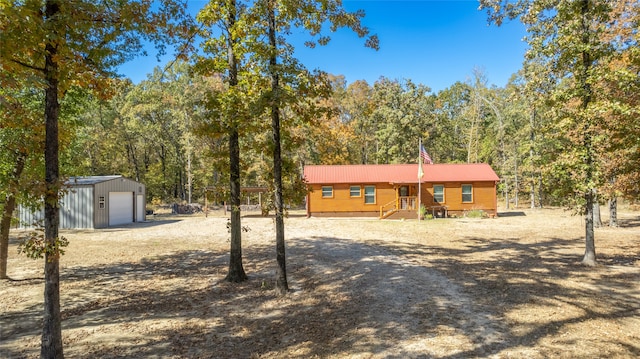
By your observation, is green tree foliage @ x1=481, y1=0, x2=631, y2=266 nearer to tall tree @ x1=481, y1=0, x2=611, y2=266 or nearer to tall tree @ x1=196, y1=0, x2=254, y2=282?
tall tree @ x1=481, y1=0, x2=611, y2=266

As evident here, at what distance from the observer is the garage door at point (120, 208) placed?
77.5 ft

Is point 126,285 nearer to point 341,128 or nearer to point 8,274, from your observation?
point 8,274

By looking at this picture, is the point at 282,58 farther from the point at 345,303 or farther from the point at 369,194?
the point at 369,194

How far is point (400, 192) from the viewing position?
89.2ft

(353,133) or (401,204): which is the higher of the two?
(353,133)

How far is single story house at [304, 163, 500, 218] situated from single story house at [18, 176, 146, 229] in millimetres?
13144

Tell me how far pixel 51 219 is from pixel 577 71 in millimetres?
13158

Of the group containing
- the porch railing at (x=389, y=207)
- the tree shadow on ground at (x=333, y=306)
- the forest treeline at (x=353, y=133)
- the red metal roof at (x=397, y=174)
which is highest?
the forest treeline at (x=353, y=133)

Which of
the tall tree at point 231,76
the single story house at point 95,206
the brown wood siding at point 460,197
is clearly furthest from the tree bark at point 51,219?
the brown wood siding at point 460,197

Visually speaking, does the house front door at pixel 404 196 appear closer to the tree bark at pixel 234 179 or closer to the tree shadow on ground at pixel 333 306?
the tree shadow on ground at pixel 333 306

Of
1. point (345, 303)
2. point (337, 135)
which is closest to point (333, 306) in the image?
point (345, 303)

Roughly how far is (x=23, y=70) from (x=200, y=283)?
6350mm

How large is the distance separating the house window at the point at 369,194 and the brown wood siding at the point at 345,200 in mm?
230

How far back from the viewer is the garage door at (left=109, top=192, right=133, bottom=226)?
23622 mm
